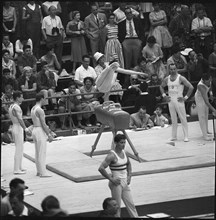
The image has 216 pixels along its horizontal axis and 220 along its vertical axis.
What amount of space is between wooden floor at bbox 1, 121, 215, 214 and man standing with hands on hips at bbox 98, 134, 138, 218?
66 centimetres

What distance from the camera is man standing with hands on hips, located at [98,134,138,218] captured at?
13.5 metres

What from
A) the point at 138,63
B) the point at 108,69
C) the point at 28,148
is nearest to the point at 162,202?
the point at 108,69

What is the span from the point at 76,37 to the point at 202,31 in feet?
8.38

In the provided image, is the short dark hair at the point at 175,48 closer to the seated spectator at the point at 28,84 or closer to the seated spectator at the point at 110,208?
the seated spectator at the point at 28,84

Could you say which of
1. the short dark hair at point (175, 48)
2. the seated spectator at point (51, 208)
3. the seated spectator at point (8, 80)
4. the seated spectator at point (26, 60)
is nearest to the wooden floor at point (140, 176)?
the seated spectator at point (8, 80)

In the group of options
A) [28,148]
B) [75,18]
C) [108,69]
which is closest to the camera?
[108,69]

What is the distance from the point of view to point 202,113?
17.8m

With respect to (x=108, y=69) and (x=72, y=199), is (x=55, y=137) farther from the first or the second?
(x=72, y=199)

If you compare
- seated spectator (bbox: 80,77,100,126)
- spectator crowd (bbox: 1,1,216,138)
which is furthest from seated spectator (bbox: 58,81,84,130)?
seated spectator (bbox: 80,77,100,126)

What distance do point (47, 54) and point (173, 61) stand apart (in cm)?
250

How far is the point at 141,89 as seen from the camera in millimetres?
19281

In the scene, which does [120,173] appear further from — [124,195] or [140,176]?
[140,176]

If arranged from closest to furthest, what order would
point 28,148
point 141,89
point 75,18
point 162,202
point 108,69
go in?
point 162,202 < point 108,69 < point 28,148 < point 141,89 < point 75,18

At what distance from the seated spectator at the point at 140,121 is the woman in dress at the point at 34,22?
10.3 feet
